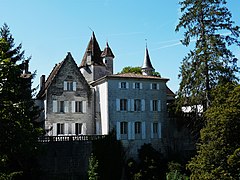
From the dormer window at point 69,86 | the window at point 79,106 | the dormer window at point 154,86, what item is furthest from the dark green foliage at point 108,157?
the dormer window at point 154,86

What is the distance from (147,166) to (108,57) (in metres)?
16.9

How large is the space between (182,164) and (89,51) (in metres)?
20.0

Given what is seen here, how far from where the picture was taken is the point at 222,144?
23.6 meters

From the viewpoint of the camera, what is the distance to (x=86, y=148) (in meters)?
34.7

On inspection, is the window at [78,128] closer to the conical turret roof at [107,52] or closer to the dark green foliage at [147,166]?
the dark green foliage at [147,166]

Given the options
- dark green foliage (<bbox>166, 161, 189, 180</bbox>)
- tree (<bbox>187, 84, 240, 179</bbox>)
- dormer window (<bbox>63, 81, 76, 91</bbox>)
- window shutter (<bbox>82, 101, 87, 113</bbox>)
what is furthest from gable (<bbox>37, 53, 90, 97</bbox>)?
tree (<bbox>187, 84, 240, 179</bbox>)

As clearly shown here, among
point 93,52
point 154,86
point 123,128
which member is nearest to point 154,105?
point 154,86

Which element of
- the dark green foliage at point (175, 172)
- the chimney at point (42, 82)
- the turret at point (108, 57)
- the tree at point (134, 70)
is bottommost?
the dark green foliage at point (175, 172)

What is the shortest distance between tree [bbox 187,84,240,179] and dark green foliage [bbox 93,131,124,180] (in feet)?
41.6

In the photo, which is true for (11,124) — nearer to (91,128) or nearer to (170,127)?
(91,128)

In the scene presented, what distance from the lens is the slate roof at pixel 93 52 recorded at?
44.0 m

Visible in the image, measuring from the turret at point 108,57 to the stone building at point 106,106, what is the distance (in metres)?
4.67

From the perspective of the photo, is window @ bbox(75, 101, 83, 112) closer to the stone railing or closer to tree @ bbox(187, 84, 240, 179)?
the stone railing

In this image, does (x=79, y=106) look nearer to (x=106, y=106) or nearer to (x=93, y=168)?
(x=106, y=106)
